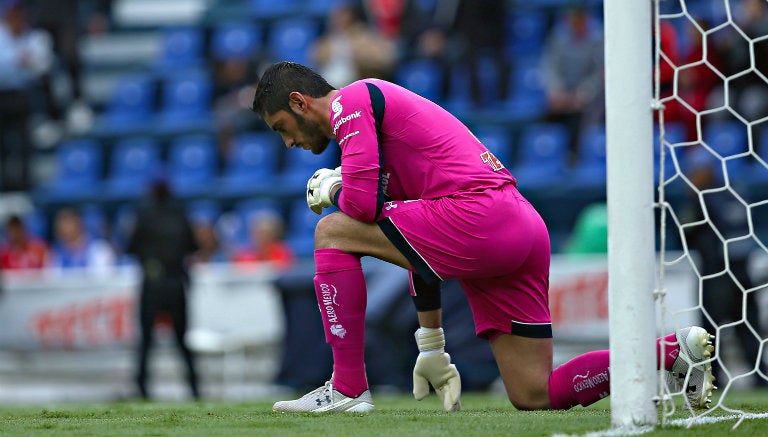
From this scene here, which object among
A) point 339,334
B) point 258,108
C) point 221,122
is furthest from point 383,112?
point 221,122

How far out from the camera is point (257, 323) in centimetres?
1209

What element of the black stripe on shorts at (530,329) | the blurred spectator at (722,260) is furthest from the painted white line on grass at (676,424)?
the blurred spectator at (722,260)

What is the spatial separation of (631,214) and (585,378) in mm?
1065

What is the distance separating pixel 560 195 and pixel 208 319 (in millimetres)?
3758

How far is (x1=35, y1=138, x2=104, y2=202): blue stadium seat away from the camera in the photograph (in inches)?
625

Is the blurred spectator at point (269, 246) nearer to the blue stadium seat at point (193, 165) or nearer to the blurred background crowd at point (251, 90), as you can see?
the blurred background crowd at point (251, 90)

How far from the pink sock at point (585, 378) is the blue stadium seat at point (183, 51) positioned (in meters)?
12.6

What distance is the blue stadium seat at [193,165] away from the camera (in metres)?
15.3

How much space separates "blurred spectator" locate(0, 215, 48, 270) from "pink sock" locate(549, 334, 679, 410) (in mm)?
9305

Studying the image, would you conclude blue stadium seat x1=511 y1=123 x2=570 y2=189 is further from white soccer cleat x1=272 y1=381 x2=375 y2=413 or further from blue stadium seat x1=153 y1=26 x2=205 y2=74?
white soccer cleat x1=272 y1=381 x2=375 y2=413

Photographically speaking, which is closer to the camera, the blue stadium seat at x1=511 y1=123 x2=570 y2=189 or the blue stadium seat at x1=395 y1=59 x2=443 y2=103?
the blue stadium seat at x1=511 y1=123 x2=570 y2=189

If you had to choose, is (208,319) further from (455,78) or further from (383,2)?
(383,2)

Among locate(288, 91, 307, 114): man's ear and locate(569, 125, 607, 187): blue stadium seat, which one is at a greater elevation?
locate(569, 125, 607, 187): blue stadium seat

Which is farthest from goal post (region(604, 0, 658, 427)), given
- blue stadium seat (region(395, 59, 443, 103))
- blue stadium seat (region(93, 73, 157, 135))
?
blue stadium seat (region(93, 73, 157, 135))
